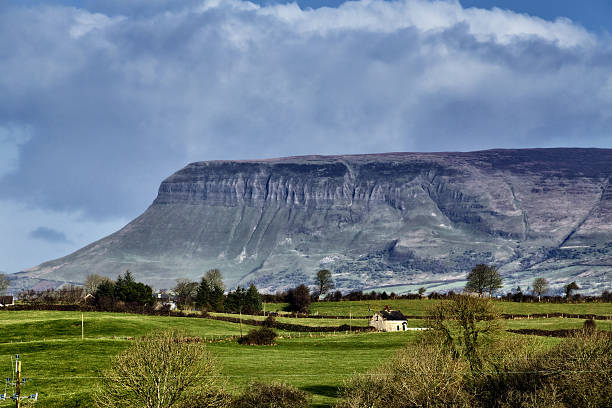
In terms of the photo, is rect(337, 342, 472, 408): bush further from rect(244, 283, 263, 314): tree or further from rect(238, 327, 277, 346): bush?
rect(244, 283, 263, 314): tree

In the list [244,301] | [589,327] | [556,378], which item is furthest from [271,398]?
[244,301]

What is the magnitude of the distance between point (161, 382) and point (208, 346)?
146 ft

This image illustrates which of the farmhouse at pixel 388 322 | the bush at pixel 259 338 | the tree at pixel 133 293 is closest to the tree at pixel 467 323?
the bush at pixel 259 338

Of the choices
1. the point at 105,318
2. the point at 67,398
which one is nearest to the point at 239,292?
the point at 105,318

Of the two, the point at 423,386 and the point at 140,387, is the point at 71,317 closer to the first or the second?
the point at 140,387

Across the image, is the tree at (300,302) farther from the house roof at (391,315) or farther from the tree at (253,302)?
the house roof at (391,315)

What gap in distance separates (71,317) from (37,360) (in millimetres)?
42400

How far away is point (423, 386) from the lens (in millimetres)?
62719

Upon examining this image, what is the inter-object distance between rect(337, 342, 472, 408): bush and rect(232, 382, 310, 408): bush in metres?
3.69

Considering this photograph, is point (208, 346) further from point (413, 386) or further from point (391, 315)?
point (391, 315)

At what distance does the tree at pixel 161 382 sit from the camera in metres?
63.8

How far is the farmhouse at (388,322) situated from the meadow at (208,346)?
92.3 inches

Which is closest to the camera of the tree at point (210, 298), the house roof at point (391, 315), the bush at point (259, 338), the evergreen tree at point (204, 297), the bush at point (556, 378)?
the bush at point (556, 378)

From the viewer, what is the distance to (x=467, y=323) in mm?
84750
